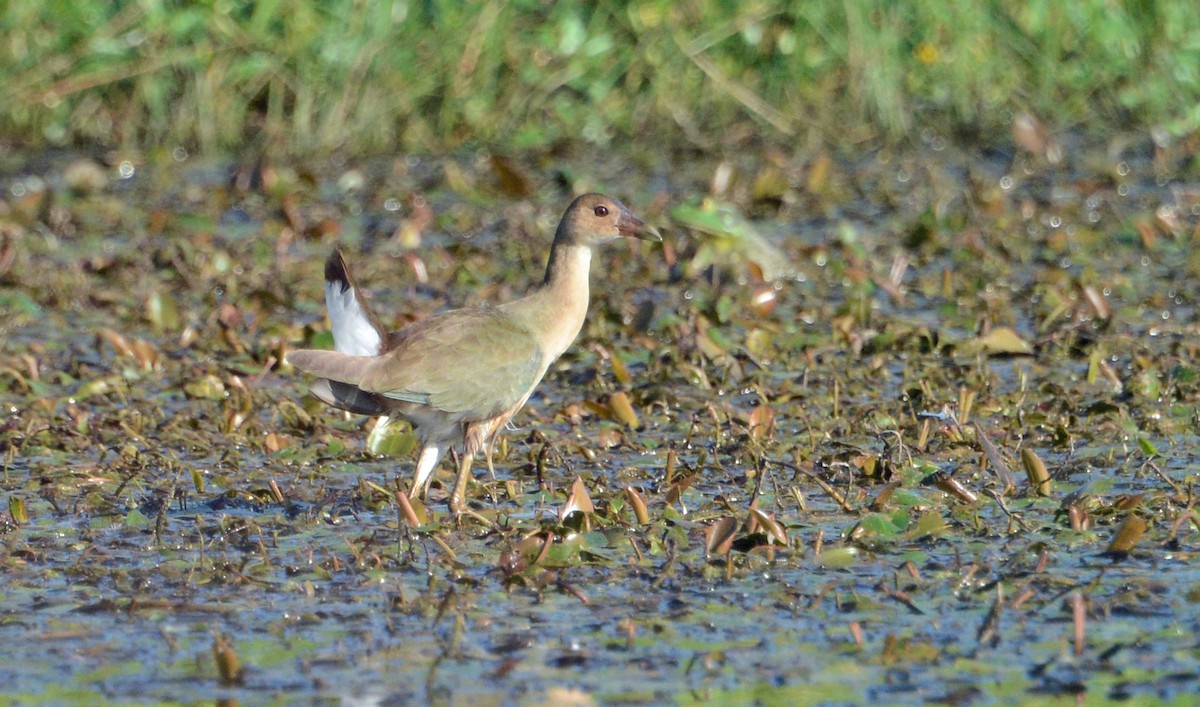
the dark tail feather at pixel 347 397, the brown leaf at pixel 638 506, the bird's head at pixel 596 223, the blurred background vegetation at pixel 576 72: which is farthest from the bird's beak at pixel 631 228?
the blurred background vegetation at pixel 576 72

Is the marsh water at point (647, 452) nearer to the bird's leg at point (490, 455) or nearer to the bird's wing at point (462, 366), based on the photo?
the bird's leg at point (490, 455)

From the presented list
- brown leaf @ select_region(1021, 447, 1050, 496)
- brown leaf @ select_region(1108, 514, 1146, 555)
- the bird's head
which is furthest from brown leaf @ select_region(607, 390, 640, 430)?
brown leaf @ select_region(1108, 514, 1146, 555)

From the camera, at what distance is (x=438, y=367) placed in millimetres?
5066

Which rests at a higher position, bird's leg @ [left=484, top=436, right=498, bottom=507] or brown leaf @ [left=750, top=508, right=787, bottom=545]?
bird's leg @ [left=484, top=436, right=498, bottom=507]

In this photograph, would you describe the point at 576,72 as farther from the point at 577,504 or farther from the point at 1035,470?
the point at 577,504

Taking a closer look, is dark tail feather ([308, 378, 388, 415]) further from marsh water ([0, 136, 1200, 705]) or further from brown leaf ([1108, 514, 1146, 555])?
brown leaf ([1108, 514, 1146, 555])

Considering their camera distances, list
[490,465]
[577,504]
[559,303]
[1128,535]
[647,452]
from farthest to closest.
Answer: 1. [647,452]
2. [559,303]
3. [490,465]
4. [577,504]
5. [1128,535]

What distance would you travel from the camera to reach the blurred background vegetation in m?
10.3

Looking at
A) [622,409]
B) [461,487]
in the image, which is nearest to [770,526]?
[461,487]

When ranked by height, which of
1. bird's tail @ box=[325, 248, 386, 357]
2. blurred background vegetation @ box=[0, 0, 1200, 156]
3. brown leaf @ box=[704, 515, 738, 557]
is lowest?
brown leaf @ box=[704, 515, 738, 557]

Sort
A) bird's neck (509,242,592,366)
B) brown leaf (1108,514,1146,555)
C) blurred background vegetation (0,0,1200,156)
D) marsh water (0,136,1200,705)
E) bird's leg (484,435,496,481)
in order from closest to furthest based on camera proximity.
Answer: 1. marsh water (0,136,1200,705)
2. brown leaf (1108,514,1146,555)
3. bird's leg (484,435,496,481)
4. bird's neck (509,242,592,366)
5. blurred background vegetation (0,0,1200,156)

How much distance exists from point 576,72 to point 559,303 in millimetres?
5168

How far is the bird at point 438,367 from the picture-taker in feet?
16.4

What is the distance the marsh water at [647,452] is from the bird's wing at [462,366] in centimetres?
26
